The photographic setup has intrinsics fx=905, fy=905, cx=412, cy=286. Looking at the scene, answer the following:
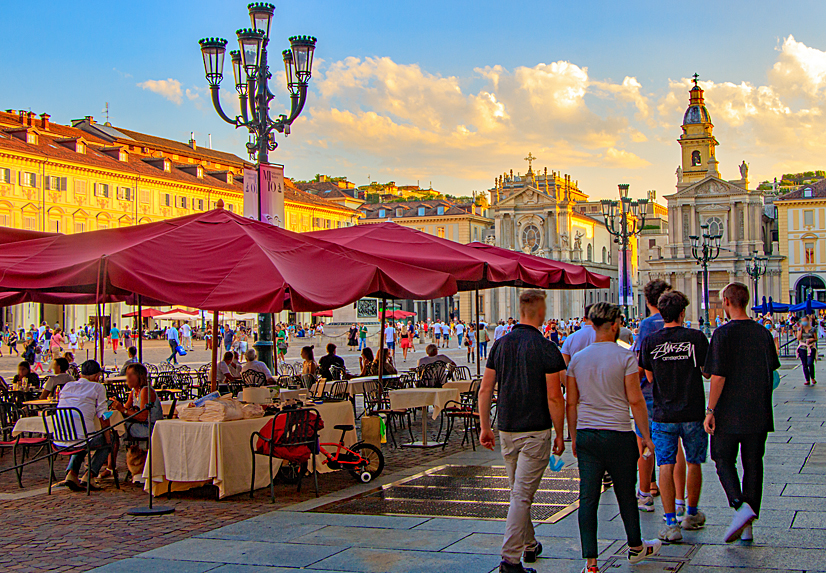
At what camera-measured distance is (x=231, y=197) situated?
230 ft

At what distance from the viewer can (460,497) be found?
8.05 metres

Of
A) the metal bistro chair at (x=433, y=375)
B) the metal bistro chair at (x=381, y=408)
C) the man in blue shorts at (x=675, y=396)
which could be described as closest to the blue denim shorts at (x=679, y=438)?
the man in blue shorts at (x=675, y=396)

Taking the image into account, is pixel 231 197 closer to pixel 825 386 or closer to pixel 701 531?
pixel 825 386

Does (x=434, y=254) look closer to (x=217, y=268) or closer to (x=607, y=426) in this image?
(x=217, y=268)

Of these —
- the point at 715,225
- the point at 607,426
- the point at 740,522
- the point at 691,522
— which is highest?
the point at 715,225

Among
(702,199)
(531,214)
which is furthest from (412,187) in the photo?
(702,199)

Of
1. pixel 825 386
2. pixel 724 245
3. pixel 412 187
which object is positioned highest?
pixel 412 187

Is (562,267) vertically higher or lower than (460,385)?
higher

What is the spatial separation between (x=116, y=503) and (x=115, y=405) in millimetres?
1451

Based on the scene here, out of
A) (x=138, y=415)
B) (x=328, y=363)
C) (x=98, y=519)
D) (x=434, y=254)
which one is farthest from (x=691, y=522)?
(x=328, y=363)

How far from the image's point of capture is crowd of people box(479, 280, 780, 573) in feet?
17.8

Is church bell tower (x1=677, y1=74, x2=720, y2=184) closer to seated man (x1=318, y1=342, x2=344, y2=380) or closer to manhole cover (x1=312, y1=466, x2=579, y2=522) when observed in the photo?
seated man (x1=318, y1=342, x2=344, y2=380)

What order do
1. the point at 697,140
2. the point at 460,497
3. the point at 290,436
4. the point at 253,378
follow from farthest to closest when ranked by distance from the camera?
the point at 697,140 → the point at 253,378 → the point at 290,436 → the point at 460,497

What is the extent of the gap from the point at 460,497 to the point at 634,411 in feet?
9.61
